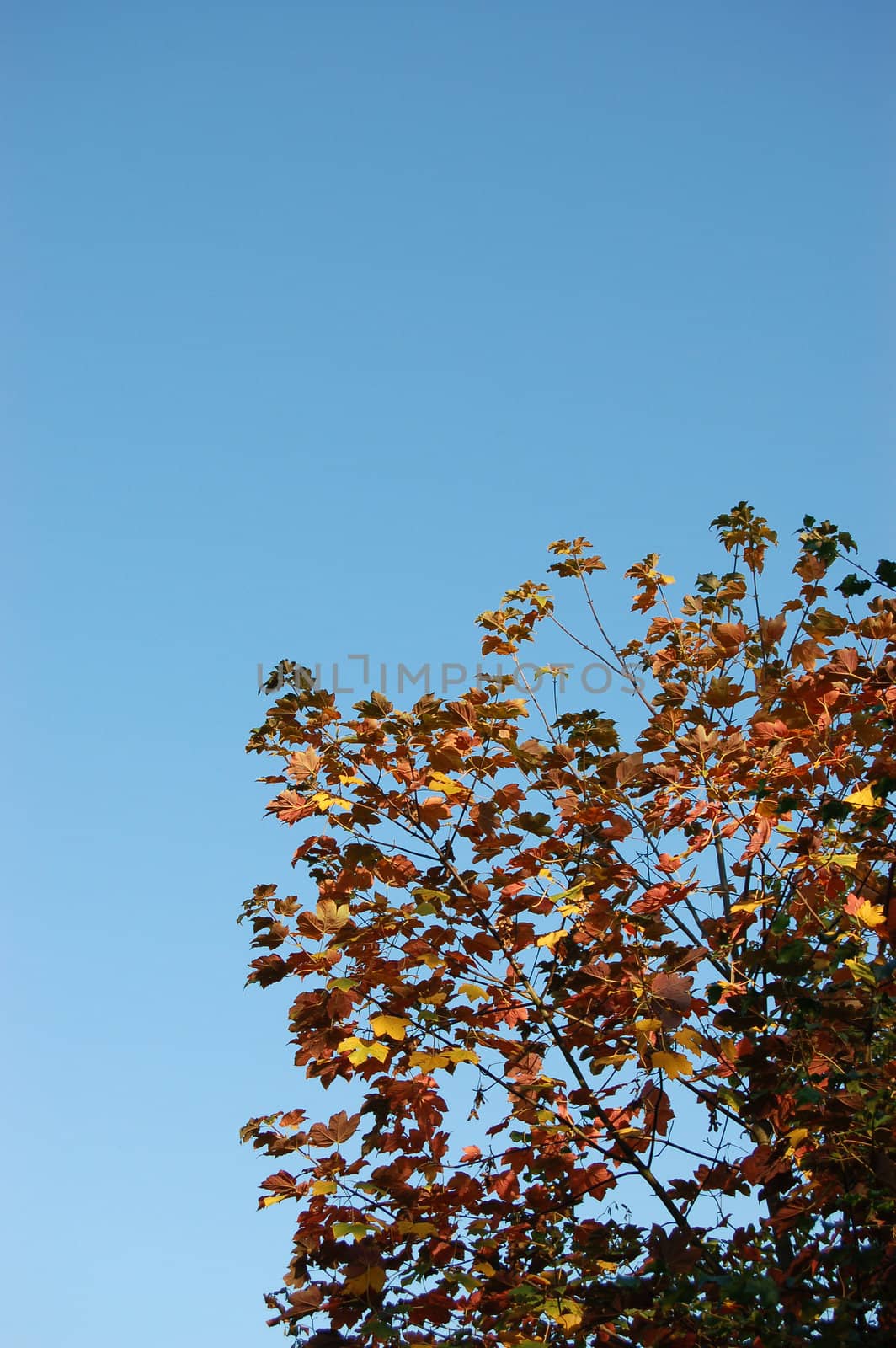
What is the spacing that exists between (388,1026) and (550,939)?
2.01 feet

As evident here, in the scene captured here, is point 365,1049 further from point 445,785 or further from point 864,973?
point 864,973

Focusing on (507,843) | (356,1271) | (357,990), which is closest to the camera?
(356,1271)

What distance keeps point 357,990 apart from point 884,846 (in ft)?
5.84

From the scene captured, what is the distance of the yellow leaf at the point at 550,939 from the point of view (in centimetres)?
359

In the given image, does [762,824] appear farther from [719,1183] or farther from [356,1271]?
[356,1271]

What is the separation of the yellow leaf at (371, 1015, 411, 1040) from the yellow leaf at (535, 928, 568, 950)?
52 cm

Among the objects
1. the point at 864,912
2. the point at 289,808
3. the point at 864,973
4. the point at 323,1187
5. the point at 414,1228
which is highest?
the point at 289,808

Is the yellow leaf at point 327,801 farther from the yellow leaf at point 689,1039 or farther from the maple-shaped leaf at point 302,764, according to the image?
the yellow leaf at point 689,1039

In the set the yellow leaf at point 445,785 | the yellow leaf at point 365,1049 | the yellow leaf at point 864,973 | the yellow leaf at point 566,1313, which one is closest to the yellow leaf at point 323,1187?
the yellow leaf at point 365,1049

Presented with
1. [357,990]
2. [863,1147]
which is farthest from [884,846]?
[357,990]

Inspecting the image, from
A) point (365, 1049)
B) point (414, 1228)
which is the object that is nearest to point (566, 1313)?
point (414, 1228)

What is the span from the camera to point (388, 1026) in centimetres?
337

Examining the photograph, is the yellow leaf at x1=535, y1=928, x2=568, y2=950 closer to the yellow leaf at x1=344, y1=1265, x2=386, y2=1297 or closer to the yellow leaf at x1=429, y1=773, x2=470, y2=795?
the yellow leaf at x1=429, y1=773, x2=470, y2=795

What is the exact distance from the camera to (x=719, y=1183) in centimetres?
367
